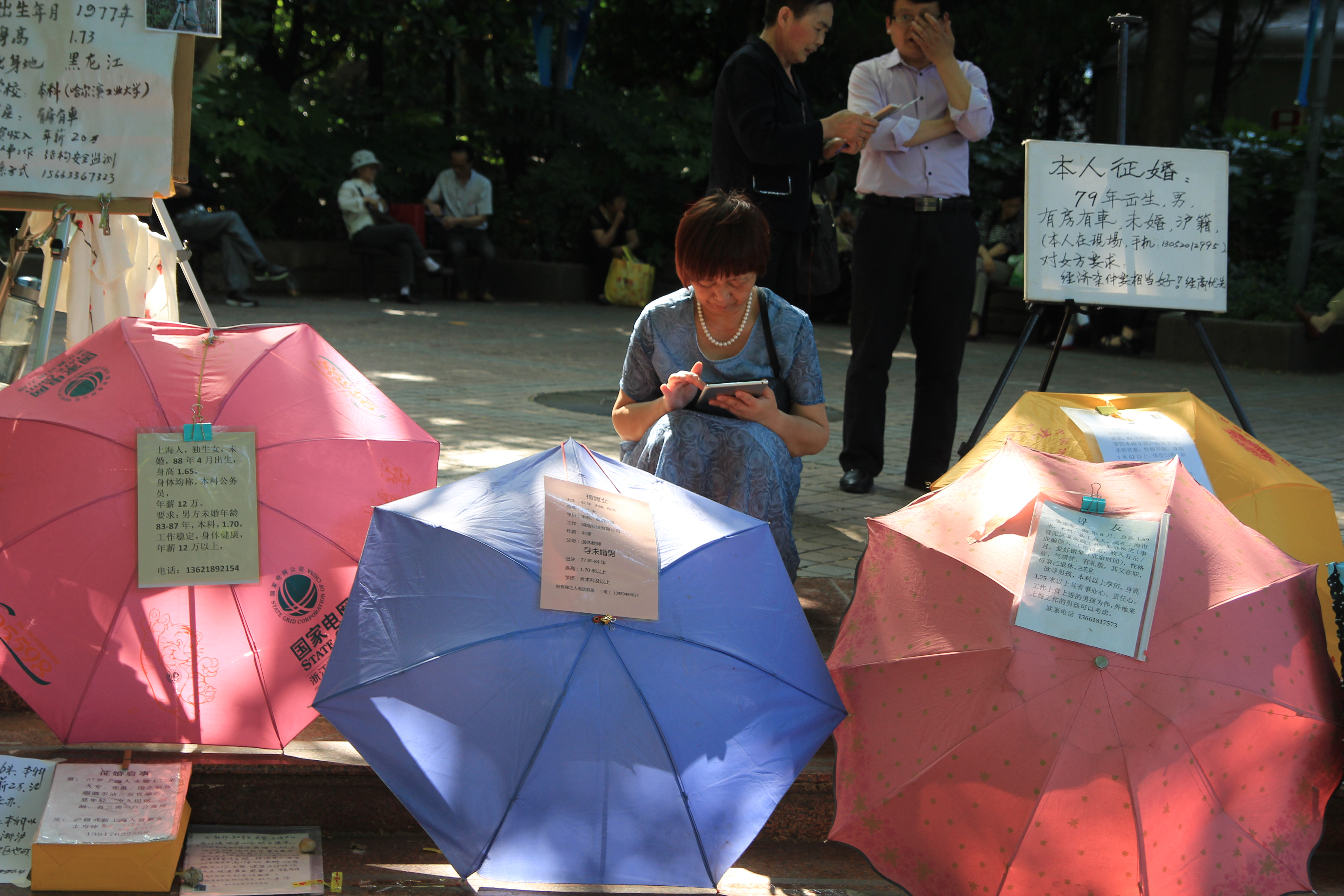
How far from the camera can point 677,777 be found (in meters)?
2.08

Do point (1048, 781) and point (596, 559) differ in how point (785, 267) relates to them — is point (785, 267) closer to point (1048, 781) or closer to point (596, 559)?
point (596, 559)

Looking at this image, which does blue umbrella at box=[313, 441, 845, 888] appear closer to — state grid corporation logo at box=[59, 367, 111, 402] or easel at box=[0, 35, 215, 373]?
state grid corporation logo at box=[59, 367, 111, 402]

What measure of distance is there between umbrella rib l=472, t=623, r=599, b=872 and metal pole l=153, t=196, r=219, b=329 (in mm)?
1516

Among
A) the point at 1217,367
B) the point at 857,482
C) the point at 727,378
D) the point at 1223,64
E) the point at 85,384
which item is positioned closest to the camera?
the point at 85,384

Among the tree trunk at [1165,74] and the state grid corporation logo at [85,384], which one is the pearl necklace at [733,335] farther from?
the tree trunk at [1165,74]

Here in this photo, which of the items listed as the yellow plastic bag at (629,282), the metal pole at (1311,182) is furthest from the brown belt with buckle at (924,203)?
the yellow plastic bag at (629,282)

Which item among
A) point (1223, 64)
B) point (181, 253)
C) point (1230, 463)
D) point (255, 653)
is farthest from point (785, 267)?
point (1223, 64)

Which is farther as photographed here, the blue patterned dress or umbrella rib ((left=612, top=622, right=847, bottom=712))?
the blue patterned dress

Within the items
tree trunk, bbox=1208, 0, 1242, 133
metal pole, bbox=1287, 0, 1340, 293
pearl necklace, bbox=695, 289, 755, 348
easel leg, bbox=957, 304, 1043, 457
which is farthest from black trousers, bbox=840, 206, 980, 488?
tree trunk, bbox=1208, 0, 1242, 133

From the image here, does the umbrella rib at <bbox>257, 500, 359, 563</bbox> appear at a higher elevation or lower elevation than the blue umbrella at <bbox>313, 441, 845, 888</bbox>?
higher

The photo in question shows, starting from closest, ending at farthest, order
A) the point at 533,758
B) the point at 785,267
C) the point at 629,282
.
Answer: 1. the point at 533,758
2. the point at 785,267
3. the point at 629,282

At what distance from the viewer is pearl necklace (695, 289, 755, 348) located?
3.30 metres

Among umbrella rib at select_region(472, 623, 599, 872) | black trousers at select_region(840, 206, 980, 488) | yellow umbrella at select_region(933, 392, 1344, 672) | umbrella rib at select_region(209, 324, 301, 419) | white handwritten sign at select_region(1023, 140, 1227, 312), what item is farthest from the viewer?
black trousers at select_region(840, 206, 980, 488)

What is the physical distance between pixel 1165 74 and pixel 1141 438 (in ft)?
32.7
